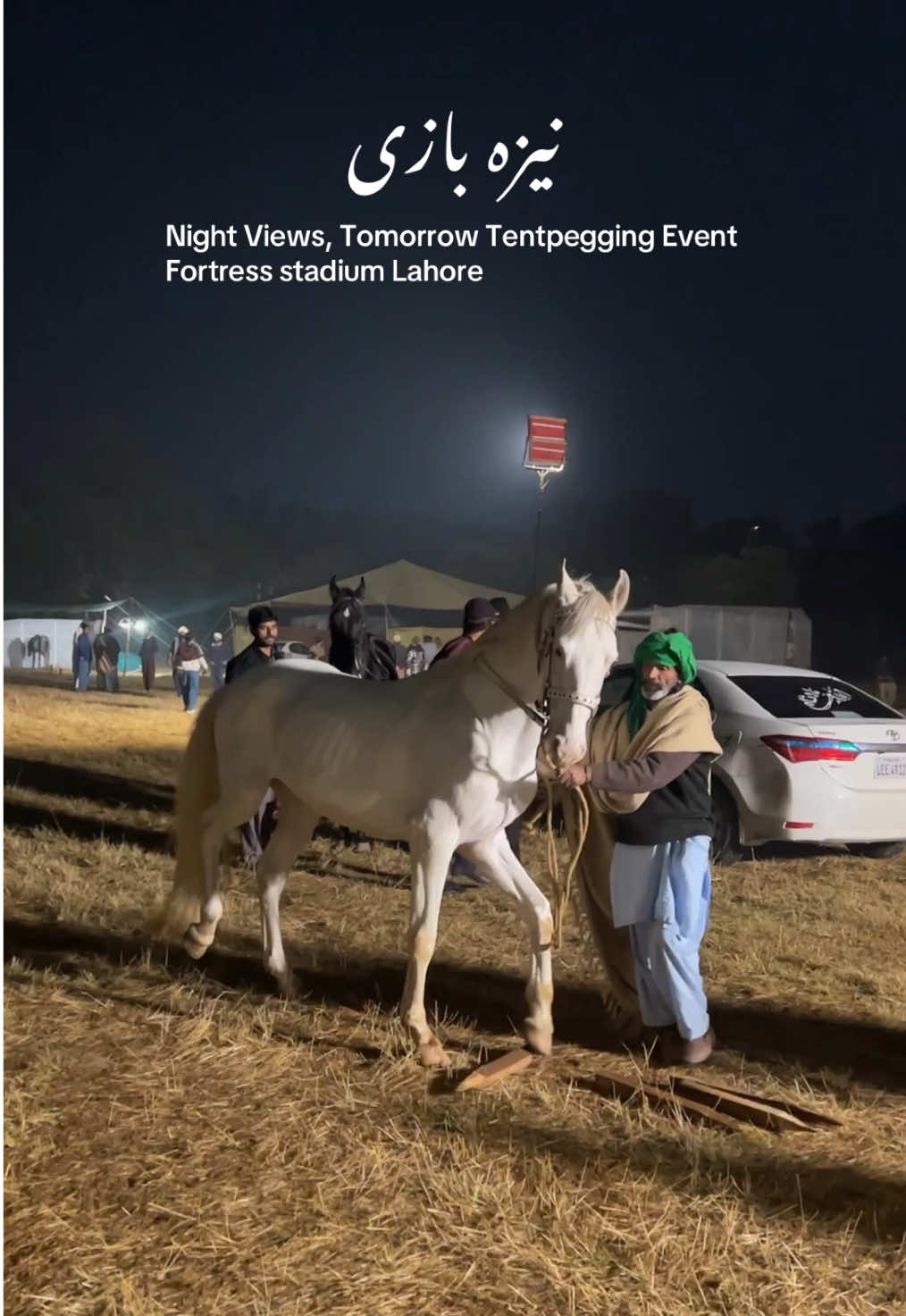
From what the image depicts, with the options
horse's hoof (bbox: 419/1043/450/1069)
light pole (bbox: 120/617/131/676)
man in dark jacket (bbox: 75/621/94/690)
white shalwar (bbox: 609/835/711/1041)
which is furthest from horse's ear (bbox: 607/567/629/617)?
light pole (bbox: 120/617/131/676)

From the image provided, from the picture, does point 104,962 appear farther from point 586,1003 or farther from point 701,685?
point 701,685

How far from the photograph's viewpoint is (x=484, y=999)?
4.58 metres

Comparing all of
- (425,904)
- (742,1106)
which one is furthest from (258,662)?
(742,1106)

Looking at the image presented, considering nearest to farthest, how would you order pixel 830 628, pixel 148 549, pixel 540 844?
→ pixel 540 844, pixel 830 628, pixel 148 549

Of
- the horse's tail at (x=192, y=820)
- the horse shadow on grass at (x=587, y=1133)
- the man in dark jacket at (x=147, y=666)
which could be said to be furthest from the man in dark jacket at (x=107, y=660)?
the horse's tail at (x=192, y=820)

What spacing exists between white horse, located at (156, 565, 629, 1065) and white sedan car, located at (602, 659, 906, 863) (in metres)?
2.96

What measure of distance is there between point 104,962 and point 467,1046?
1.89 metres

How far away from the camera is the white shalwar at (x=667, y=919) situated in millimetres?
3797

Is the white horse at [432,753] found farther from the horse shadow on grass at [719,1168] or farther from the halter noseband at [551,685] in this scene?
the horse shadow on grass at [719,1168]

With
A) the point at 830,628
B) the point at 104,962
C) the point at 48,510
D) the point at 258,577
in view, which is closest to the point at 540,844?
the point at 104,962

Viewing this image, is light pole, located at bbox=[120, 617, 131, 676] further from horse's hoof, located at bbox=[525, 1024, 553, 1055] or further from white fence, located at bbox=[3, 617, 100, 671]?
horse's hoof, located at bbox=[525, 1024, 553, 1055]

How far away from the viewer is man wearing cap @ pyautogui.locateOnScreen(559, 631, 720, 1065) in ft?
12.2

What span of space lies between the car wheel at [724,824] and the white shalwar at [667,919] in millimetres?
3085

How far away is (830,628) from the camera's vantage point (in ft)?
86.6
